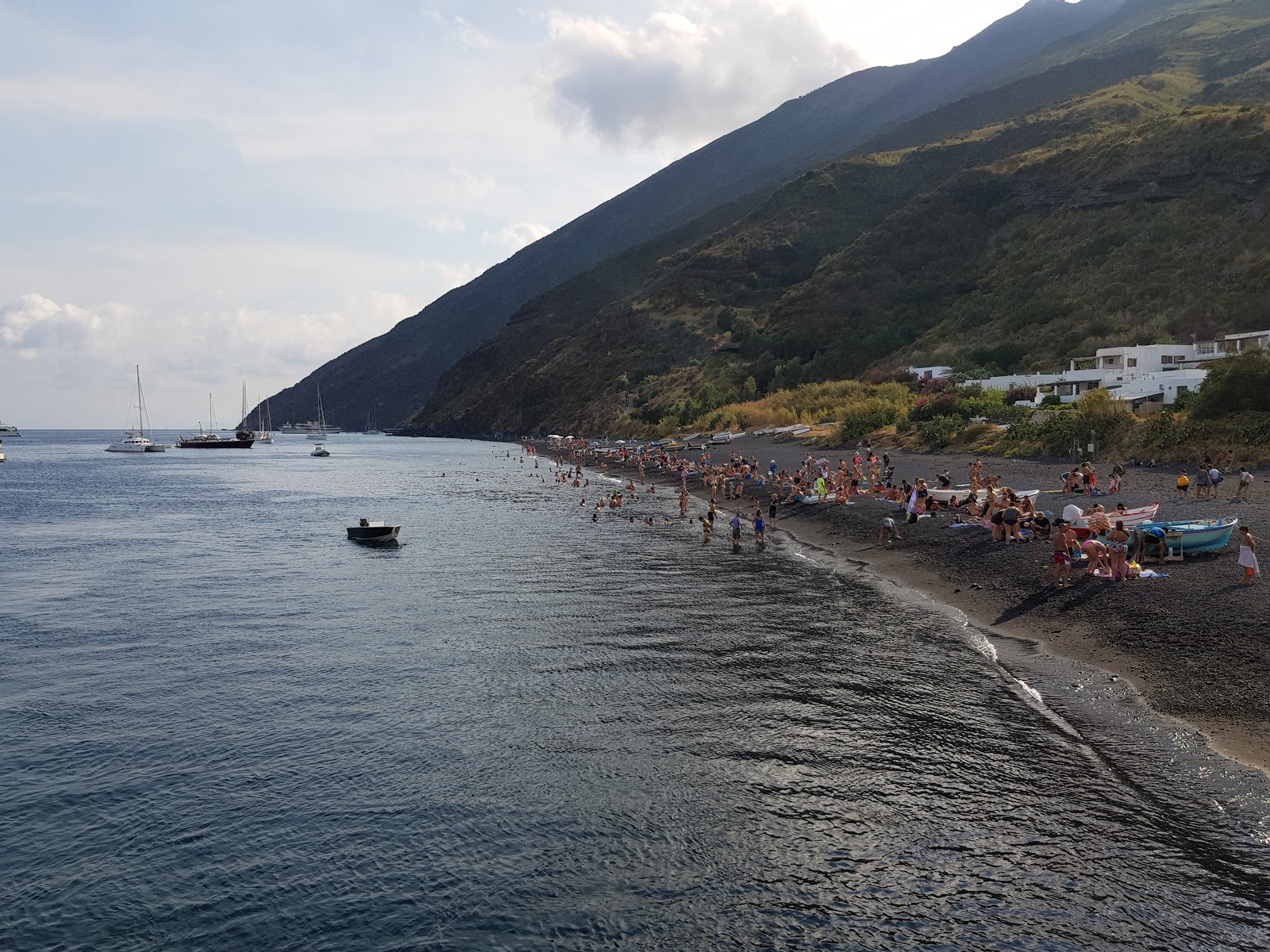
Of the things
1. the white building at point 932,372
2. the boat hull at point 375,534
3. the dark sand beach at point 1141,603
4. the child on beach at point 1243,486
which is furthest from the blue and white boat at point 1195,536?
the white building at point 932,372

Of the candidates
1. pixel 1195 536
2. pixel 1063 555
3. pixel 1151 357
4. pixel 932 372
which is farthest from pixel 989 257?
pixel 1063 555

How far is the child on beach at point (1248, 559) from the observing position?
20562mm

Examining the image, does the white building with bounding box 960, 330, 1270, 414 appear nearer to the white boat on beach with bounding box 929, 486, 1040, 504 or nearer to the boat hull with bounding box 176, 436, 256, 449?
the white boat on beach with bounding box 929, 486, 1040, 504

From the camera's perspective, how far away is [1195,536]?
23641 mm

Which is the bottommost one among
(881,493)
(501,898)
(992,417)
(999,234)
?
(501,898)

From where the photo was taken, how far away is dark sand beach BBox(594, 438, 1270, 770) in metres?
15.2

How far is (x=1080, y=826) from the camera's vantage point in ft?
38.5

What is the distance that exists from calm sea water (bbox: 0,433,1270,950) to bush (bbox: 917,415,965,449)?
34.7 metres

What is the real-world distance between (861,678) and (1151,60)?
191080 mm

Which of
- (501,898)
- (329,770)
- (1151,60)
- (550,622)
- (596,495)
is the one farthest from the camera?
(1151,60)

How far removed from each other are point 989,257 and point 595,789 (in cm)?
11767

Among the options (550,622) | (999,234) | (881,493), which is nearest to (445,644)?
(550,622)

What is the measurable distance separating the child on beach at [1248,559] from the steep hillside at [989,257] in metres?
64.9

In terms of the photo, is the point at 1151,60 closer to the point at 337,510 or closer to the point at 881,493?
the point at 881,493
